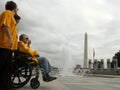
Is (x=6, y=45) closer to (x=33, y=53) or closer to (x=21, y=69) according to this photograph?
(x=21, y=69)

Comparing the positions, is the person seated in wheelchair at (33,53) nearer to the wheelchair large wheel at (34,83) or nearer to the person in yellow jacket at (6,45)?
the wheelchair large wheel at (34,83)

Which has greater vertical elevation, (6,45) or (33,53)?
(33,53)

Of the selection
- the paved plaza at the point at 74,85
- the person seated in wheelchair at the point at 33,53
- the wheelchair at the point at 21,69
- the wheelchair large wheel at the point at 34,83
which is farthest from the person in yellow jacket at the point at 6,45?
the wheelchair large wheel at the point at 34,83

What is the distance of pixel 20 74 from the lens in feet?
23.0

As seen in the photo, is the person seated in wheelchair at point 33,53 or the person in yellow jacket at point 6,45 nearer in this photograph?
the person in yellow jacket at point 6,45

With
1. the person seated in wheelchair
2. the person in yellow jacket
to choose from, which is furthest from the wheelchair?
the person in yellow jacket

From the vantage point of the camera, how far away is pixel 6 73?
4750 mm

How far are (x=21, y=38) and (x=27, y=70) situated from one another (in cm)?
106

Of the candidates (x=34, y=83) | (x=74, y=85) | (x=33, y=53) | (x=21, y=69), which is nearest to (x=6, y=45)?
(x=21, y=69)

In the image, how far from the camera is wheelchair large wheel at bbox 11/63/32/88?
6895 millimetres

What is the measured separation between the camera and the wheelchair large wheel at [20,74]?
22.6ft

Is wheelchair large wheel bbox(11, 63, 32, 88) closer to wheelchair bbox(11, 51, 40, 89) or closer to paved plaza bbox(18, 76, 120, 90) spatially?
wheelchair bbox(11, 51, 40, 89)

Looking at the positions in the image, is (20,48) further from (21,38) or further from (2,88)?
(2,88)

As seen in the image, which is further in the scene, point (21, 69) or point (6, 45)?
point (21, 69)
